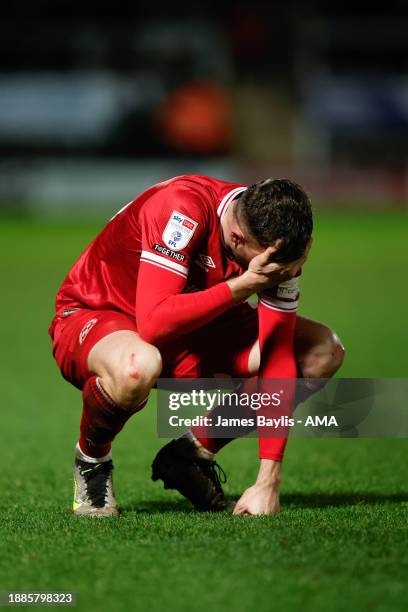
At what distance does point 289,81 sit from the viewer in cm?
3120

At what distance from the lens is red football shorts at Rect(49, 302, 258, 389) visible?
3.80 meters

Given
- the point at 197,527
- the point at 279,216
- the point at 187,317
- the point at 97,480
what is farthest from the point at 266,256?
the point at 97,480

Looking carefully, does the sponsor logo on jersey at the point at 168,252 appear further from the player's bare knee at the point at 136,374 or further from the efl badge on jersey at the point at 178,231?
the player's bare knee at the point at 136,374

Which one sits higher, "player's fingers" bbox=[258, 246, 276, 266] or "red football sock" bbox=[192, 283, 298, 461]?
"player's fingers" bbox=[258, 246, 276, 266]

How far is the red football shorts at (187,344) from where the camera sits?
3799mm

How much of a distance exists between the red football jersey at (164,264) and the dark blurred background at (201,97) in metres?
23.0

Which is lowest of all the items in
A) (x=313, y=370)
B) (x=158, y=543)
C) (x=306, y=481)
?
(x=306, y=481)

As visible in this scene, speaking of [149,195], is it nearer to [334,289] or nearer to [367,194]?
[334,289]

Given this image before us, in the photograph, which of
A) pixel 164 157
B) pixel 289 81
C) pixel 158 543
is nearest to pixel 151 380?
pixel 158 543

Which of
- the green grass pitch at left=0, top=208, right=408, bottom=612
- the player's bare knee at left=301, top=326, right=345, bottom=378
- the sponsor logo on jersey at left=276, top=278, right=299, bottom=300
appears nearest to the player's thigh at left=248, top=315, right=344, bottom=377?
the player's bare knee at left=301, top=326, right=345, bottom=378

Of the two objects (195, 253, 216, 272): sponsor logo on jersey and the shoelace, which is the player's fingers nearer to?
(195, 253, 216, 272): sponsor logo on jersey

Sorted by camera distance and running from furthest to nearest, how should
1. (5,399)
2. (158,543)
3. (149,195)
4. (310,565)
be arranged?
(5,399), (149,195), (158,543), (310,565)

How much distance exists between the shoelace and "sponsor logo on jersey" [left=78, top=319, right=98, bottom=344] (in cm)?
43

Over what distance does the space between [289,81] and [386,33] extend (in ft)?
9.71
